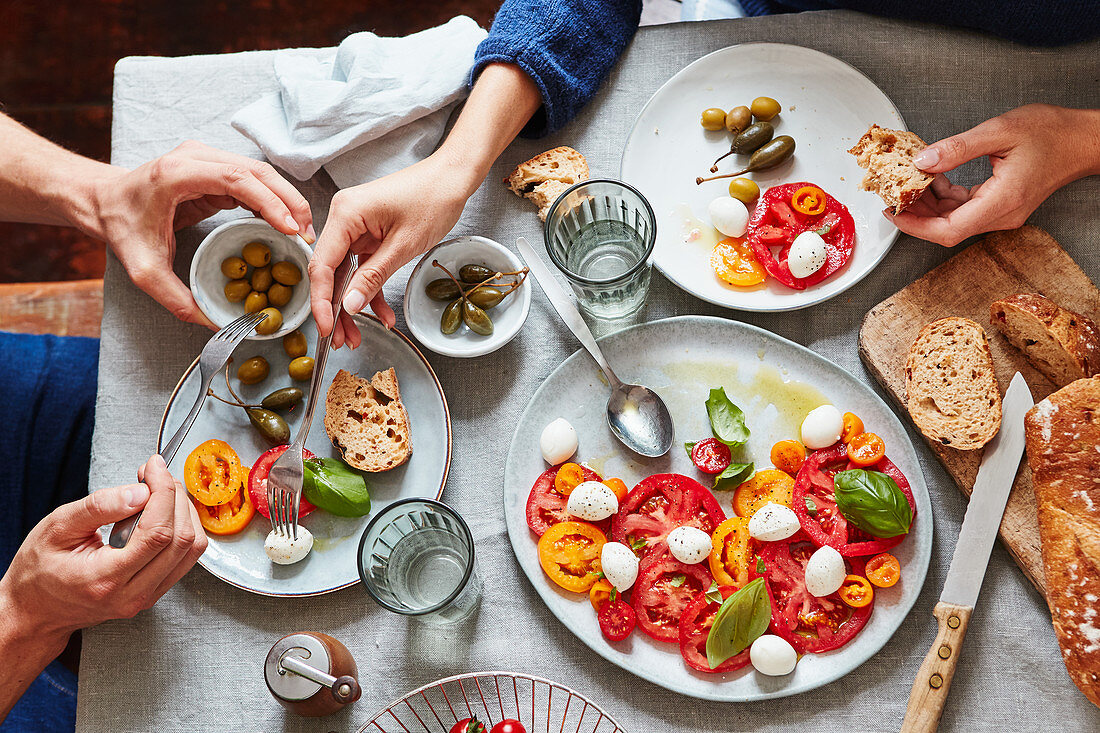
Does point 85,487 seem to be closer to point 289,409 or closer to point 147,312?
point 147,312

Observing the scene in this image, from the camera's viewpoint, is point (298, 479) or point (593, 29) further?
point (593, 29)

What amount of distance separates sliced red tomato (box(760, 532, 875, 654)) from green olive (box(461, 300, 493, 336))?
25.3 inches

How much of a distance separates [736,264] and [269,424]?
0.93 metres

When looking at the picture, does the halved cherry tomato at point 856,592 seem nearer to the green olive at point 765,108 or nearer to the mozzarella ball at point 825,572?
the mozzarella ball at point 825,572

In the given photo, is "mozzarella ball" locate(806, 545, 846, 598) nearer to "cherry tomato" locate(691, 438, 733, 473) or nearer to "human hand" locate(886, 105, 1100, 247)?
"cherry tomato" locate(691, 438, 733, 473)

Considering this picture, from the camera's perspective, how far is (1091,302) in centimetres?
139

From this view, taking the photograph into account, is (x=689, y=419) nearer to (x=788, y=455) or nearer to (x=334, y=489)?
(x=788, y=455)

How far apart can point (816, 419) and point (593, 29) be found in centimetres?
86

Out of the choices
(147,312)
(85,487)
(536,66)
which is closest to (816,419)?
(536,66)

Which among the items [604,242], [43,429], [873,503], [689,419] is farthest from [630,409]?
[43,429]

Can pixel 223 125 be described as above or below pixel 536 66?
below

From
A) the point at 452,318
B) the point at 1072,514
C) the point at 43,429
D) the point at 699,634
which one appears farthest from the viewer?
the point at 43,429

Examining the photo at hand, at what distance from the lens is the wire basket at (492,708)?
4.54 feet

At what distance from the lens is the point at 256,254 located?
1450 mm
